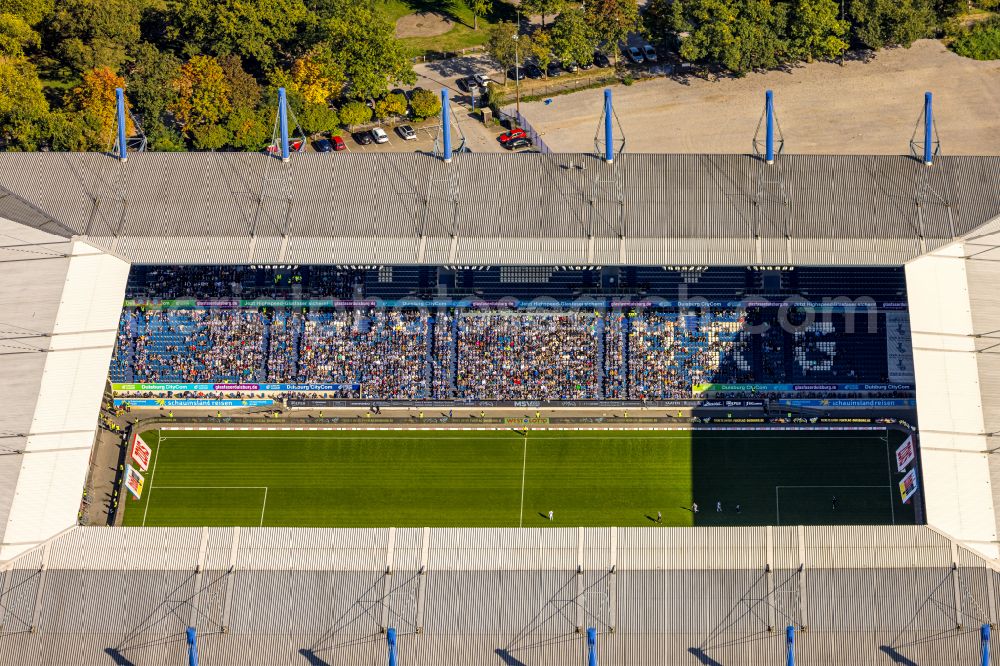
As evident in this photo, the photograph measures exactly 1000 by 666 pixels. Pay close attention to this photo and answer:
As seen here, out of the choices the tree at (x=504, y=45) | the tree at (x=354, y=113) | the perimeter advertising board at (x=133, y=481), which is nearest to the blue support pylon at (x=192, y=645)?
the perimeter advertising board at (x=133, y=481)

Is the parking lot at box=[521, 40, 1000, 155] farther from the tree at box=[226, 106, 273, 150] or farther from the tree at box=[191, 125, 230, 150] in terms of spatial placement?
the tree at box=[191, 125, 230, 150]

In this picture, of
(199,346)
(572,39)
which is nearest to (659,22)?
(572,39)

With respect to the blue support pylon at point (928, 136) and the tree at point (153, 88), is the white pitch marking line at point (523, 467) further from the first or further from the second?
the tree at point (153, 88)

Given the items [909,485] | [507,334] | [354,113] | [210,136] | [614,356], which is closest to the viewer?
[909,485]

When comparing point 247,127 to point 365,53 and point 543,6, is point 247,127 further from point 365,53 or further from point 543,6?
point 543,6

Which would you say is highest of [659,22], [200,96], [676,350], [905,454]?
[659,22]

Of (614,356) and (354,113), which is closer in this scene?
(614,356)

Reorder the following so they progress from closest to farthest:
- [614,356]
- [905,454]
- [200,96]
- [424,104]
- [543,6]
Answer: [905,454] → [614,356] → [200,96] → [424,104] → [543,6]
